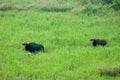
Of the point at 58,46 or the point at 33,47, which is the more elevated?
the point at 33,47

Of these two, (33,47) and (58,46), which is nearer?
(33,47)

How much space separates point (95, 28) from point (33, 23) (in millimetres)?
2850

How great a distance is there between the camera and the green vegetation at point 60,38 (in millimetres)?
8641

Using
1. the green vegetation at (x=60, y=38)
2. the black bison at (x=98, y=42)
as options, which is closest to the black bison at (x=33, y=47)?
the green vegetation at (x=60, y=38)

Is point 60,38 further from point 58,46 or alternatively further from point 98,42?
point 98,42

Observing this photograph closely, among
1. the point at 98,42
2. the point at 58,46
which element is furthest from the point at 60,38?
the point at 98,42

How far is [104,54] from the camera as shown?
10078mm

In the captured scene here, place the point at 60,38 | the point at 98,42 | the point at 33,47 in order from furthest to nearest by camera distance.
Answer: the point at 60,38, the point at 98,42, the point at 33,47

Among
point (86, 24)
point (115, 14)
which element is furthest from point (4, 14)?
point (115, 14)

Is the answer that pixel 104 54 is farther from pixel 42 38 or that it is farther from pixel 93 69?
pixel 42 38

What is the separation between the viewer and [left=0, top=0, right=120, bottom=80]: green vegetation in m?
8.64

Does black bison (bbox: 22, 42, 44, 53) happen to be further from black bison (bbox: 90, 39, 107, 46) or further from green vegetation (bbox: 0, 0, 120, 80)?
black bison (bbox: 90, 39, 107, 46)

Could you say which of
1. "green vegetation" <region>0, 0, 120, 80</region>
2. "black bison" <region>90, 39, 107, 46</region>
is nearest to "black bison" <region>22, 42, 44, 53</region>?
"green vegetation" <region>0, 0, 120, 80</region>

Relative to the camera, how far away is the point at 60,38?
1202 centimetres
